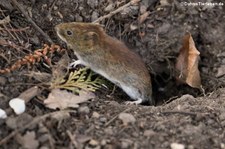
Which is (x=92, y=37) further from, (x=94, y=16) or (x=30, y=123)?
(x=30, y=123)

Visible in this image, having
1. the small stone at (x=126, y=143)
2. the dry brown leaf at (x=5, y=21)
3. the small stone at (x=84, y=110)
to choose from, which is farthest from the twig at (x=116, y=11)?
the small stone at (x=126, y=143)

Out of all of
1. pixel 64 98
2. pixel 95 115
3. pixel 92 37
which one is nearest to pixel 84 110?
pixel 95 115

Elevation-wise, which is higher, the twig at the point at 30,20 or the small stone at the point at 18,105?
the twig at the point at 30,20

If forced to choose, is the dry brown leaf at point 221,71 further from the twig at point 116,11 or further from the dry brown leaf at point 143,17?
the twig at point 116,11

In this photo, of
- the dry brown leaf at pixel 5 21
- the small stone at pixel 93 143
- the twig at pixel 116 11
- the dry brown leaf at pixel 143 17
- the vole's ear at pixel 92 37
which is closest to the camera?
the small stone at pixel 93 143

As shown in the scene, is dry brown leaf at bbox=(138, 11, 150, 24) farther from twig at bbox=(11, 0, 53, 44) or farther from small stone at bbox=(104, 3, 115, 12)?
twig at bbox=(11, 0, 53, 44)
